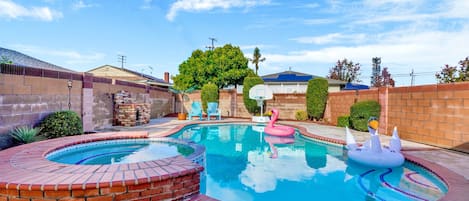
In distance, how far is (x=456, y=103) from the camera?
620 cm

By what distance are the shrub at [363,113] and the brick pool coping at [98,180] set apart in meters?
8.15

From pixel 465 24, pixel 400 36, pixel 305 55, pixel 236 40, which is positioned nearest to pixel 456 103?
pixel 465 24

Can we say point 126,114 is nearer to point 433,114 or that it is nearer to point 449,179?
point 449,179

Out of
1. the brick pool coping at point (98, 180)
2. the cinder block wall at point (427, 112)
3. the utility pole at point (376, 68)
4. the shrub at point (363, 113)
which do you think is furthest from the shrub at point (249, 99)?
the utility pole at point (376, 68)

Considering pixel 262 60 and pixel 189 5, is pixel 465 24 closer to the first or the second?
pixel 189 5

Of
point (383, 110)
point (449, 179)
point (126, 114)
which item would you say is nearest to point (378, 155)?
point (449, 179)

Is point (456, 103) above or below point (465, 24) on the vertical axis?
below

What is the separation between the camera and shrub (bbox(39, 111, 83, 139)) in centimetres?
621

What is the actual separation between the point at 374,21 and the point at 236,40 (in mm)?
11743

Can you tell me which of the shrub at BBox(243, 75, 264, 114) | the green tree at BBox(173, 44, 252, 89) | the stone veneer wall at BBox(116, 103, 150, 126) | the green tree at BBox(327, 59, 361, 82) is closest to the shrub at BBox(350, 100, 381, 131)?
the shrub at BBox(243, 75, 264, 114)

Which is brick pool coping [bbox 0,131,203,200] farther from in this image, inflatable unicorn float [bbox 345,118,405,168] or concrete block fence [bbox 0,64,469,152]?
inflatable unicorn float [bbox 345,118,405,168]

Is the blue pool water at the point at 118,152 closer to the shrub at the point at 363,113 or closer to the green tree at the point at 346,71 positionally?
the shrub at the point at 363,113

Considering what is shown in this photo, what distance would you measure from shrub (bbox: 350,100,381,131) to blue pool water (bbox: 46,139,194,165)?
6.96 metres

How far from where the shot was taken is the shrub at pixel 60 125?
621 centimetres
